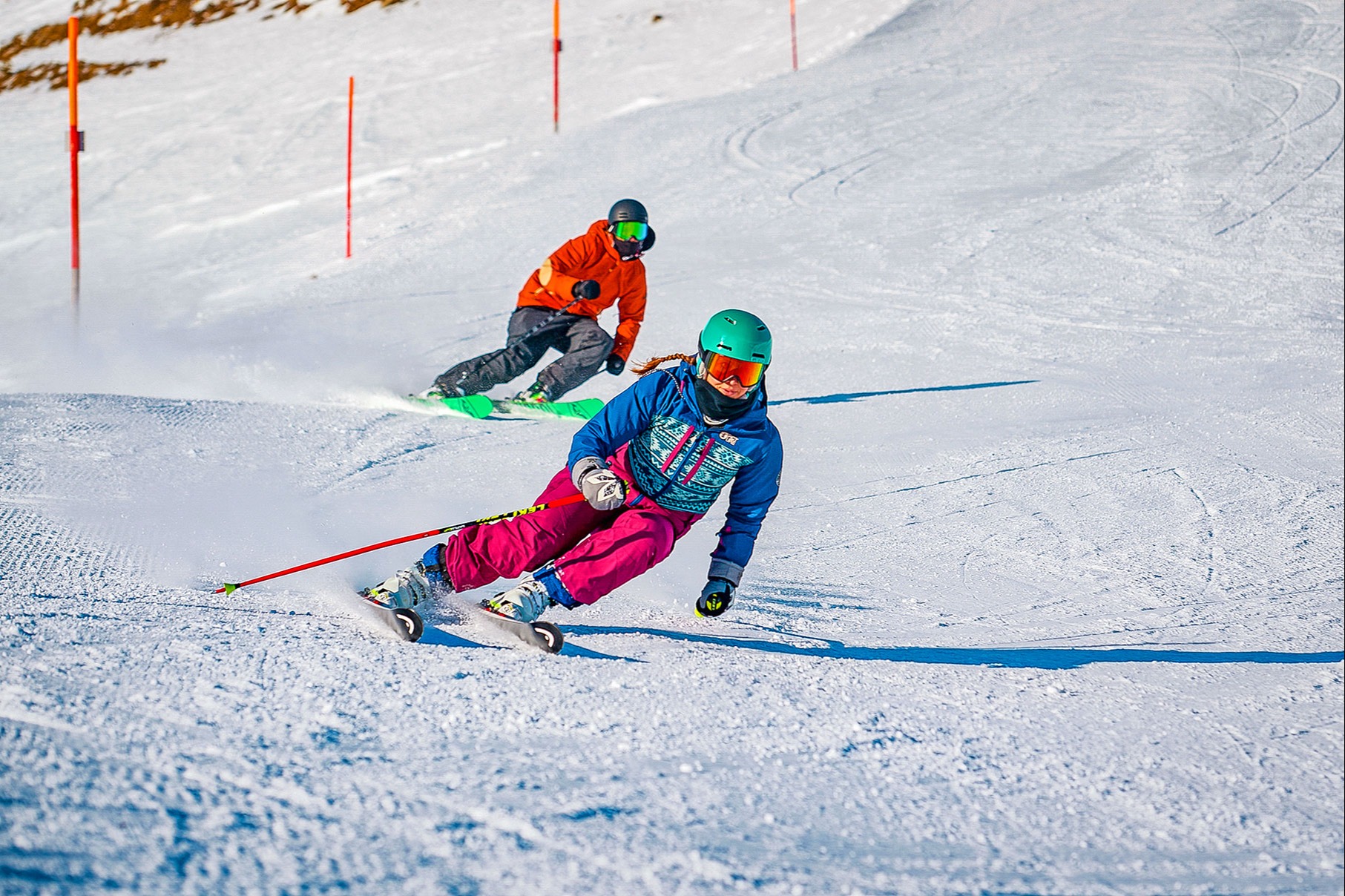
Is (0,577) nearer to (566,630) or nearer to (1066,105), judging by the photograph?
(566,630)

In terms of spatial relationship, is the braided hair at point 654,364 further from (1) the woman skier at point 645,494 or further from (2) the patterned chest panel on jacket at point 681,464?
(2) the patterned chest panel on jacket at point 681,464

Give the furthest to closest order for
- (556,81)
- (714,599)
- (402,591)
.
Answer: (556,81) → (714,599) → (402,591)

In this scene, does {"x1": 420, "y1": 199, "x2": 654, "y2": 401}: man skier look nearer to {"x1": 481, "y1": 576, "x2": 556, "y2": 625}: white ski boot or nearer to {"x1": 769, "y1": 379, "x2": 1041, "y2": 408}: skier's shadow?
{"x1": 769, "y1": 379, "x2": 1041, "y2": 408}: skier's shadow

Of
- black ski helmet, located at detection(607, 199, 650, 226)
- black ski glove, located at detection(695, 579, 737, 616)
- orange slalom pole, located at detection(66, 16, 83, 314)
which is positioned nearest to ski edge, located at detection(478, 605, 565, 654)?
black ski glove, located at detection(695, 579, 737, 616)

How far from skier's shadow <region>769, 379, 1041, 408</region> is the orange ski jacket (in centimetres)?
112

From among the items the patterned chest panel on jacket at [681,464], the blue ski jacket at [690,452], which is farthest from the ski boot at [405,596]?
the patterned chest panel on jacket at [681,464]

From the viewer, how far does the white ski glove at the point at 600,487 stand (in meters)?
3.83

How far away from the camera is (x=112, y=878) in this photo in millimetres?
2057

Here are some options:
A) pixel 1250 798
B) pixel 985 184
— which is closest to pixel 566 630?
pixel 1250 798

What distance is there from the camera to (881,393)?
7.84 metres

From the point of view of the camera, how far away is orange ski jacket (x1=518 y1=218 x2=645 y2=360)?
7.69 m

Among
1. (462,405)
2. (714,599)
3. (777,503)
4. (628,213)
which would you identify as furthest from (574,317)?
(714,599)

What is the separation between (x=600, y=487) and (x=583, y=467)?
0.41ft

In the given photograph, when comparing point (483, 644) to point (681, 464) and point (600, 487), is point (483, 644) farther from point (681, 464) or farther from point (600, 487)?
point (681, 464)
